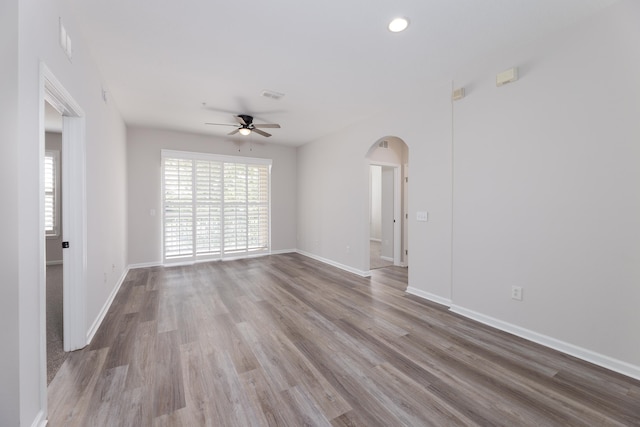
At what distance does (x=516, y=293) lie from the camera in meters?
2.70

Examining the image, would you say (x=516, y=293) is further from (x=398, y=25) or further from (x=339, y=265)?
(x=339, y=265)

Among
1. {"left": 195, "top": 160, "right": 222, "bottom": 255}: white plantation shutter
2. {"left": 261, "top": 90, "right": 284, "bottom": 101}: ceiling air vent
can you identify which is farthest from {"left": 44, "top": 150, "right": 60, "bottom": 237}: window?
{"left": 261, "top": 90, "right": 284, "bottom": 101}: ceiling air vent

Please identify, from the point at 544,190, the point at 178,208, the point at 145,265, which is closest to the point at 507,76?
the point at 544,190

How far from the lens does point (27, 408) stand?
1.36 m

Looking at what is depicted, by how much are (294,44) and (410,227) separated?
2786 millimetres

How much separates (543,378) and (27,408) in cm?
327

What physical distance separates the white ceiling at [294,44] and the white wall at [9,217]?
3.83 ft

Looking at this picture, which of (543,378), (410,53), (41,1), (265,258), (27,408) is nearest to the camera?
(27,408)

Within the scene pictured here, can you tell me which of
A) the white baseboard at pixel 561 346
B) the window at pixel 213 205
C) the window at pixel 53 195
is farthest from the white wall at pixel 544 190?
the window at pixel 53 195

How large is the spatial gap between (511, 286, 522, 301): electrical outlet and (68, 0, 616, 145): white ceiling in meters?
2.43

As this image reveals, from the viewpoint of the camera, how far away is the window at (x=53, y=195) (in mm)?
5574

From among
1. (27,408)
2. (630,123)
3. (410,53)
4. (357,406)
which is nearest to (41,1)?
(27,408)

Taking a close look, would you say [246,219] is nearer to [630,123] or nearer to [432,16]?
[432,16]

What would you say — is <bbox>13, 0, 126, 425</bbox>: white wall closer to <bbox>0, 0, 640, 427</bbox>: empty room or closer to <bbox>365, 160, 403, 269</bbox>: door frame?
<bbox>0, 0, 640, 427</bbox>: empty room
